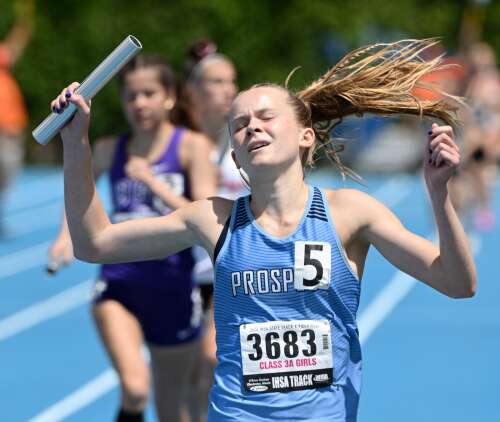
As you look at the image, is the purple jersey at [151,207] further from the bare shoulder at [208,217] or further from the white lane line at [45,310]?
the white lane line at [45,310]

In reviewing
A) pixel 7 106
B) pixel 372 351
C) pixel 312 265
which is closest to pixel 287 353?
pixel 312 265

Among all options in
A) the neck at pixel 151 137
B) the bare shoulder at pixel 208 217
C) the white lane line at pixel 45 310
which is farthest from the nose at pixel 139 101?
the white lane line at pixel 45 310

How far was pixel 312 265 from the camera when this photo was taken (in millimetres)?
3578

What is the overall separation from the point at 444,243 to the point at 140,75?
8.56 ft

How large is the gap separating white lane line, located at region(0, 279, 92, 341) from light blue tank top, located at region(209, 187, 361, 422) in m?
6.10

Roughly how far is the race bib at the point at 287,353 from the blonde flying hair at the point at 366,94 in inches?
23.7

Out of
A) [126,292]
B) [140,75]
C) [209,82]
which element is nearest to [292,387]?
[126,292]

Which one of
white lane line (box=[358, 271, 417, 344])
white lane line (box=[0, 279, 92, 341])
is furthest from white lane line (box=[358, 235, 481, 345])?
white lane line (box=[0, 279, 92, 341])

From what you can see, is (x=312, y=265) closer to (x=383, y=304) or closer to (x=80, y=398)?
(x=80, y=398)

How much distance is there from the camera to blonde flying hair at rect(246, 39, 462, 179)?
3920 millimetres

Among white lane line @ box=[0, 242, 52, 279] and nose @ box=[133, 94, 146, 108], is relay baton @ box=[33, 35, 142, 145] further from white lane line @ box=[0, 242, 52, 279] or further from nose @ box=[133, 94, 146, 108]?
white lane line @ box=[0, 242, 52, 279]

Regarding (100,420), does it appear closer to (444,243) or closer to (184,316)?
(184,316)

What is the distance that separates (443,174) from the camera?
11.2 ft

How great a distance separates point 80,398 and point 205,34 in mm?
17451
